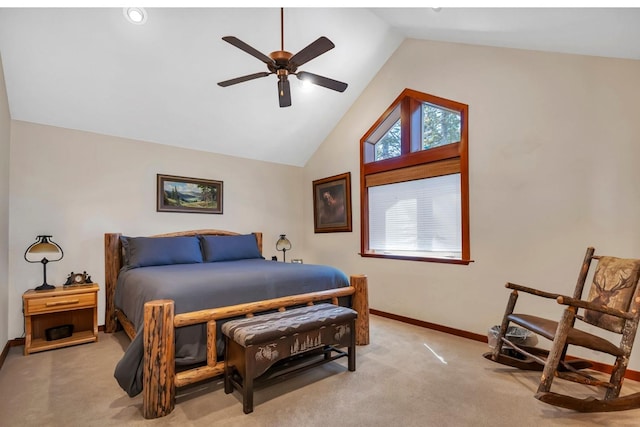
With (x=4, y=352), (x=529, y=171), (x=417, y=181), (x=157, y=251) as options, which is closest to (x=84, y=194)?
(x=157, y=251)

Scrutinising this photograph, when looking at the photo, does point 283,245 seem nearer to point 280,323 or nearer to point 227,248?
point 227,248

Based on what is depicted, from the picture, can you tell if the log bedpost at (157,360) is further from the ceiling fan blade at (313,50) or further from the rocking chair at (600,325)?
the rocking chair at (600,325)

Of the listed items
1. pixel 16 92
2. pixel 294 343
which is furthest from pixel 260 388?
pixel 16 92

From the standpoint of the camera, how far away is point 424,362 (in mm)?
2748

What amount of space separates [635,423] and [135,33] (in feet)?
15.1

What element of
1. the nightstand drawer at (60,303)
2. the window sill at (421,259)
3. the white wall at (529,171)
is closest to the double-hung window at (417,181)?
the window sill at (421,259)

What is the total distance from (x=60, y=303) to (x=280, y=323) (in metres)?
2.34

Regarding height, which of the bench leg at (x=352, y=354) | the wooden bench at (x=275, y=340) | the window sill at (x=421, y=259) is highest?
the window sill at (x=421, y=259)

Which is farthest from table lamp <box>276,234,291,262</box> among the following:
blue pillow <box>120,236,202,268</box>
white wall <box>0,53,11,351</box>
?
white wall <box>0,53,11,351</box>

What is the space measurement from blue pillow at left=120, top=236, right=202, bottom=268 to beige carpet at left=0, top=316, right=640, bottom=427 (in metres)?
0.96

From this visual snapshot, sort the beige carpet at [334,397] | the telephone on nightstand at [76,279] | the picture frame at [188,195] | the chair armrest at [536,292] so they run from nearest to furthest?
the beige carpet at [334,397] < the chair armrest at [536,292] < the telephone on nightstand at [76,279] < the picture frame at [188,195]

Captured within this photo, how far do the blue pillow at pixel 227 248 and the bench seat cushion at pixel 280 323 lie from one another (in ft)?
5.70

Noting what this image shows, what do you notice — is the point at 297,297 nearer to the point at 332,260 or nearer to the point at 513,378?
the point at 513,378

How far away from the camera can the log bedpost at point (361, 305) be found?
3.12 metres
